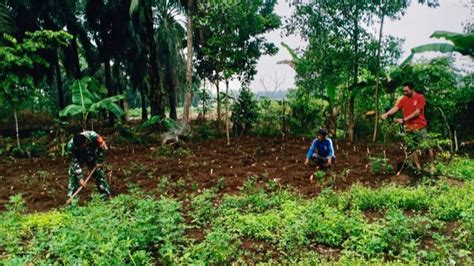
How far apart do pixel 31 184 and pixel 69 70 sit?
1270 cm

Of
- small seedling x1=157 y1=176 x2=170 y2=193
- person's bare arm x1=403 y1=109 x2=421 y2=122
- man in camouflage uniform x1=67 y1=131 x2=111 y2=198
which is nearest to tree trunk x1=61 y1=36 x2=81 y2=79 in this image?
man in camouflage uniform x1=67 y1=131 x2=111 y2=198

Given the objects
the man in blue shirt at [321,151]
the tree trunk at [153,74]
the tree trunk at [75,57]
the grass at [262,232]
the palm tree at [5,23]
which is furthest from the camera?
the tree trunk at [75,57]

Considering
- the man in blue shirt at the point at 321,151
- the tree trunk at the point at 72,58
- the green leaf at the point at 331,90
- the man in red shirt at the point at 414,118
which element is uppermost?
the tree trunk at the point at 72,58

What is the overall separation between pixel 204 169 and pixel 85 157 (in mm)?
3082

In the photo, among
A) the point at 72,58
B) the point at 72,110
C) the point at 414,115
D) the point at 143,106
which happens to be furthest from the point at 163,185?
the point at 143,106

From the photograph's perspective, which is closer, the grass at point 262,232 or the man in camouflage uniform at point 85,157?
the grass at point 262,232

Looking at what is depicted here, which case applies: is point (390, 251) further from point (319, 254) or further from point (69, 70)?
point (69, 70)

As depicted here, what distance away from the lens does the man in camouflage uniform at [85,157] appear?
7.65 m

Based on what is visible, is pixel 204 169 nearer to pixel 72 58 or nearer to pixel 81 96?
pixel 81 96

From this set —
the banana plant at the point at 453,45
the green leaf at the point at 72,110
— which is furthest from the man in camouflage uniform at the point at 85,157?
the banana plant at the point at 453,45

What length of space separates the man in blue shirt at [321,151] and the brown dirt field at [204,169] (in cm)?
25

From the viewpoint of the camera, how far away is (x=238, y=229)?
5539 mm

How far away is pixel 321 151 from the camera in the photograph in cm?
938

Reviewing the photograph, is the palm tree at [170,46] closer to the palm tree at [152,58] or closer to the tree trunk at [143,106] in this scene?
the tree trunk at [143,106]
